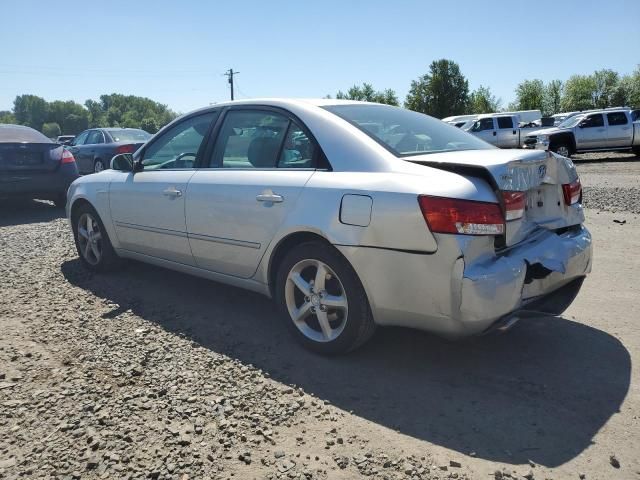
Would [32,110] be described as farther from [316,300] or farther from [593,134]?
[316,300]

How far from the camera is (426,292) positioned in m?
2.78

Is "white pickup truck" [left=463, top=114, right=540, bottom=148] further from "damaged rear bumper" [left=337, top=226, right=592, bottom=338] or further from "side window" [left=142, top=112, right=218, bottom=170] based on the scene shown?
"damaged rear bumper" [left=337, top=226, right=592, bottom=338]

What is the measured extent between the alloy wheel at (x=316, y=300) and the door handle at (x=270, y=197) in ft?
1.40

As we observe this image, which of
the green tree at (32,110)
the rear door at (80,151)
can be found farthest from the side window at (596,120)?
the green tree at (32,110)

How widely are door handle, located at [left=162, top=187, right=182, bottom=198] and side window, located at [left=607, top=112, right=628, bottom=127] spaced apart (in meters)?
21.4

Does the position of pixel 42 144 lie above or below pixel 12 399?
above

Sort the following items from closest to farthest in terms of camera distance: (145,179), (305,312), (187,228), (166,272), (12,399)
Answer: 1. (12,399)
2. (305,312)
3. (187,228)
4. (145,179)
5. (166,272)

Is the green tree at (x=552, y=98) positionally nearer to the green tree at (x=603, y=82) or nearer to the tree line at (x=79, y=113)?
the green tree at (x=603, y=82)

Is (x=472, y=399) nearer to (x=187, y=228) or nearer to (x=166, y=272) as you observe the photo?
(x=187, y=228)

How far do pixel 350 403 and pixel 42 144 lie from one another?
8.47 m

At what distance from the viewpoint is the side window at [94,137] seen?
1515cm

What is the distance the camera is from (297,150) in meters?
3.52

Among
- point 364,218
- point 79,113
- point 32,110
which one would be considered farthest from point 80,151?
point 32,110

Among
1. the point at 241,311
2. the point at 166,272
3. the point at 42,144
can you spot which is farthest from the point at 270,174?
the point at 42,144
